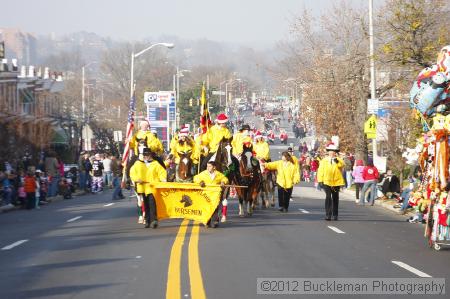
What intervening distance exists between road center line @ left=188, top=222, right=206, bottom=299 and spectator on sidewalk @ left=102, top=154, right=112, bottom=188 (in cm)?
2816

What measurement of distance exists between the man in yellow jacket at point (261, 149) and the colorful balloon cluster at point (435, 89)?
9.49 meters

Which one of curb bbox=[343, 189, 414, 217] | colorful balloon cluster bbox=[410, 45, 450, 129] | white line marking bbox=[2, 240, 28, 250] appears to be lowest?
curb bbox=[343, 189, 414, 217]

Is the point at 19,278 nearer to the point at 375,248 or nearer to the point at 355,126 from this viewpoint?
the point at 375,248

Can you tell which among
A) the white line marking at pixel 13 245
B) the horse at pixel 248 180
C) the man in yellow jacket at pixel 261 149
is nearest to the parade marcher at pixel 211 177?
the horse at pixel 248 180

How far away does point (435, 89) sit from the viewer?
18469mm

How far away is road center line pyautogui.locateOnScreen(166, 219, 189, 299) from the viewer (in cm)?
1294

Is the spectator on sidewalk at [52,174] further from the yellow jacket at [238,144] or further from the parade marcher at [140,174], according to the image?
the parade marcher at [140,174]

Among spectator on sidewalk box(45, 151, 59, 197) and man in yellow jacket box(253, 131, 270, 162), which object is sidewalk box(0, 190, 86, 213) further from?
man in yellow jacket box(253, 131, 270, 162)

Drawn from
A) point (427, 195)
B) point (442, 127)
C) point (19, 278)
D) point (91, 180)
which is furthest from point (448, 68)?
point (91, 180)

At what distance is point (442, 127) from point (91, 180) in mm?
31487

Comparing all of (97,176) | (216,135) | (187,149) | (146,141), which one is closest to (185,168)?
(187,149)

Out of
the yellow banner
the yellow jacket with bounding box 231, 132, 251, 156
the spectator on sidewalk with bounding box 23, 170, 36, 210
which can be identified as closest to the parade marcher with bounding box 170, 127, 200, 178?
the yellow jacket with bounding box 231, 132, 251, 156

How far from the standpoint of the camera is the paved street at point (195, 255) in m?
13.6

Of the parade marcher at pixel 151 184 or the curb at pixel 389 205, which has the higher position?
the parade marcher at pixel 151 184
